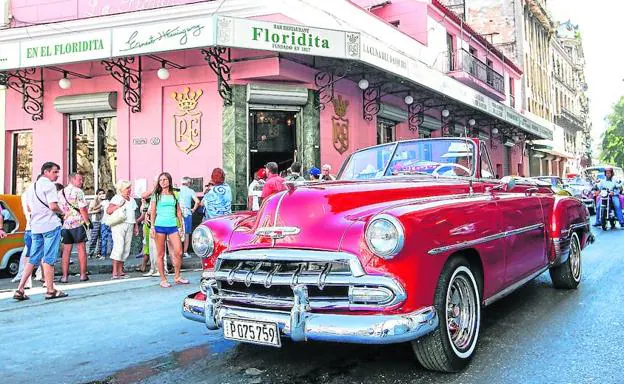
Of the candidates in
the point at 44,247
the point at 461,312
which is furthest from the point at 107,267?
the point at 461,312

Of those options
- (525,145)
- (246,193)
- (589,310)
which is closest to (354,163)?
(589,310)

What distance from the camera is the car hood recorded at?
324 centimetres

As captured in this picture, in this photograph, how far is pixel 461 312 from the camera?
3.56m

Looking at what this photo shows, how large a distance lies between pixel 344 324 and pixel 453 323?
96 centimetres

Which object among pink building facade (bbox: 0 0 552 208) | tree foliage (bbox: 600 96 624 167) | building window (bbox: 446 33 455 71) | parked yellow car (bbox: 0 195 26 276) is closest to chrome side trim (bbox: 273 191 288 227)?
pink building facade (bbox: 0 0 552 208)

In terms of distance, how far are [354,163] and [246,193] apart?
272 inches

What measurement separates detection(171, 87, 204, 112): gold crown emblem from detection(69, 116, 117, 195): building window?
2040 millimetres

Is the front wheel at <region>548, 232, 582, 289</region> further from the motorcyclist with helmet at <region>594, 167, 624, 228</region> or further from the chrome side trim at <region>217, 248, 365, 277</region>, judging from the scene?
the motorcyclist with helmet at <region>594, 167, 624, 228</region>

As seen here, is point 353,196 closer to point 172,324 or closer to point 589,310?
point 172,324

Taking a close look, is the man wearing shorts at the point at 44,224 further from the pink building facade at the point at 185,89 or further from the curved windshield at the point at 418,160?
the pink building facade at the point at 185,89

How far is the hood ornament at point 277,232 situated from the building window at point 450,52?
1779 cm

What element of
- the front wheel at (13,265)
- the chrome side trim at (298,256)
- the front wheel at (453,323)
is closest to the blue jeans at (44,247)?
the front wheel at (13,265)

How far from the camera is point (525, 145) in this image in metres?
29.9
